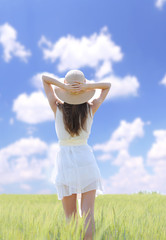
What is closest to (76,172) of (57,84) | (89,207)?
(89,207)

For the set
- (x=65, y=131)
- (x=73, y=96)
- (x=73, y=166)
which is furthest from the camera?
(x=73, y=96)

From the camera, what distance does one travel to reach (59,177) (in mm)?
3246

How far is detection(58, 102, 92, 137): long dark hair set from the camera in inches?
130

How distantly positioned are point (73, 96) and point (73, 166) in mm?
899

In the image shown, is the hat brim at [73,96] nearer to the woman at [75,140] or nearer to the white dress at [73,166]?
the woman at [75,140]

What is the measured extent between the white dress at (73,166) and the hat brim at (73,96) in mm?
201

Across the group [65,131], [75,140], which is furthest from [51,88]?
[75,140]

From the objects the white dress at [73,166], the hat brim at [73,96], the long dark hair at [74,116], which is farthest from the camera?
the hat brim at [73,96]

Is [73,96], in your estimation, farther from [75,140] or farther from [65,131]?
[75,140]

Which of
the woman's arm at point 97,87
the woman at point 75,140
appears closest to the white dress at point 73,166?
the woman at point 75,140

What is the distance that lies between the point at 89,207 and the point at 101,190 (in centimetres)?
27

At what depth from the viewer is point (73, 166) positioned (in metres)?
3.21

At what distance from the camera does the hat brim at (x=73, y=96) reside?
342cm

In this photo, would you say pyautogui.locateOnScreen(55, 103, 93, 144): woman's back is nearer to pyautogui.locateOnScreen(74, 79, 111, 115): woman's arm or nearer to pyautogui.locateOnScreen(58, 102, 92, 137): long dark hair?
pyautogui.locateOnScreen(58, 102, 92, 137): long dark hair
